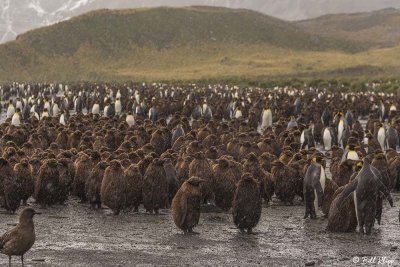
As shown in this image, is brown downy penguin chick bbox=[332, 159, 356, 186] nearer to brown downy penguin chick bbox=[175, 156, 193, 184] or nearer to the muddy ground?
the muddy ground

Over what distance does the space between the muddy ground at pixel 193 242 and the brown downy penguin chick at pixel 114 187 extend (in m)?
0.24

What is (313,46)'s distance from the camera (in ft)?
427

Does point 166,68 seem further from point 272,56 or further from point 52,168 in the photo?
point 52,168

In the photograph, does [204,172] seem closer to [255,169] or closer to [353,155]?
[255,169]

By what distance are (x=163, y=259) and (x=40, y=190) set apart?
4.16 m

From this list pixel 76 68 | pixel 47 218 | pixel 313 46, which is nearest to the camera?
pixel 47 218

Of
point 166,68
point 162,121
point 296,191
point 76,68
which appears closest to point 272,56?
point 166,68

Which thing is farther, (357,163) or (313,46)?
(313,46)

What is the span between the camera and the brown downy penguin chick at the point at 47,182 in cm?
1227

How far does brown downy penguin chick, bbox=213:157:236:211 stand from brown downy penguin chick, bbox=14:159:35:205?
11.3ft

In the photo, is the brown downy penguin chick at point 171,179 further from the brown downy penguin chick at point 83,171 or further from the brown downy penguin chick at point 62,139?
the brown downy penguin chick at point 62,139

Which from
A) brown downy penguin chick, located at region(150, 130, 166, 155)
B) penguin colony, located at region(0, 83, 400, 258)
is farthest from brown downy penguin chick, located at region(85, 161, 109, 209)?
brown downy penguin chick, located at region(150, 130, 166, 155)

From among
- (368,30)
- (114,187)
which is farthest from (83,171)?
(368,30)

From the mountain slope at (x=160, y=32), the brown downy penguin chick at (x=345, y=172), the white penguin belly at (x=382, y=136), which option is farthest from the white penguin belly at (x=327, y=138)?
the mountain slope at (x=160, y=32)
